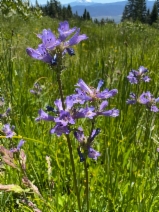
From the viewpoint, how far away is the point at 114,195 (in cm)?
144

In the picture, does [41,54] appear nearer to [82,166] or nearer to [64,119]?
[64,119]

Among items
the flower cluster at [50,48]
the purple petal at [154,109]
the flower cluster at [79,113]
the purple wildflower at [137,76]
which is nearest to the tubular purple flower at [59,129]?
the flower cluster at [79,113]

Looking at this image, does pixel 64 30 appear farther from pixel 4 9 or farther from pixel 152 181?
pixel 4 9

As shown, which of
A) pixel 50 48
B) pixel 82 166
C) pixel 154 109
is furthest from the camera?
pixel 82 166

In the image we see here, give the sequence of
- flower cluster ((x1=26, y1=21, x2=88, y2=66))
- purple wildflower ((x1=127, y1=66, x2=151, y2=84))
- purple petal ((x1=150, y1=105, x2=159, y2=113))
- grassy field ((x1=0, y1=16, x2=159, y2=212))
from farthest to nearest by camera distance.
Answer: purple wildflower ((x1=127, y1=66, x2=151, y2=84)) < purple petal ((x1=150, y1=105, x2=159, y2=113)) < grassy field ((x1=0, y1=16, x2=159, y2=212)) < flower cluster ((x1=26, y1=21, x2=88, y2=66))

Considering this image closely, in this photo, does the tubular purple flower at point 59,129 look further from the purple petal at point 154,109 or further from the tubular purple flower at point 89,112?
the purple petal at point 154,109

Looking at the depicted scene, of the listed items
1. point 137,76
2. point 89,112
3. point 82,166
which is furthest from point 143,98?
point 89,112

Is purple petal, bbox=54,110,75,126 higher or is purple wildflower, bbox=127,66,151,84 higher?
purple wildflower, bbox=127,66,151,84

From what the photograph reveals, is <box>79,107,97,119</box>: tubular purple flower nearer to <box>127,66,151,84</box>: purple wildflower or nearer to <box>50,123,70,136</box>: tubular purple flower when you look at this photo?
<box>50,123,70,136</box>: tubular purple flower

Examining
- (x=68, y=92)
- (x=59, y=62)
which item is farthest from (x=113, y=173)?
(x=68, y=92)

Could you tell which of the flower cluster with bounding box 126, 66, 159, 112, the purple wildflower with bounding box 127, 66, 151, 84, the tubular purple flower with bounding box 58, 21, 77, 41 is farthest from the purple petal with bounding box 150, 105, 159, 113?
the tubular purple flower with bounding box 58, 21, 77, 41

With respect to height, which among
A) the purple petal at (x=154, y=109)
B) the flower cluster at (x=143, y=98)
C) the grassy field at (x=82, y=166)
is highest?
the flower cluster at (x=143, y=98)

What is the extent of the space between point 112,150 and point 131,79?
48 centimetres

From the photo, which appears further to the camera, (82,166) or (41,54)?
(82,166)
